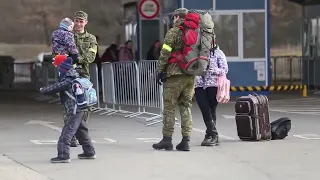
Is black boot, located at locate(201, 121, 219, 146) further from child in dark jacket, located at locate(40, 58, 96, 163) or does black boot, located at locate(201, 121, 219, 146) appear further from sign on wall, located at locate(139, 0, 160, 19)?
sign on wall, located at locate(139, 0, 160, 19)

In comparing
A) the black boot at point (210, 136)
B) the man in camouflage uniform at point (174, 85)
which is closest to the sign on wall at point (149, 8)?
the black boot at point (210, 136)

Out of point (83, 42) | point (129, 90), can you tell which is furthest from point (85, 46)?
point (129, 90)

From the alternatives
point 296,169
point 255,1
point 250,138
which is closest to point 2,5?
point 255,1

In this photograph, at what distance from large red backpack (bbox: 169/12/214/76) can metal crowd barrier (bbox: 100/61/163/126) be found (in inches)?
159

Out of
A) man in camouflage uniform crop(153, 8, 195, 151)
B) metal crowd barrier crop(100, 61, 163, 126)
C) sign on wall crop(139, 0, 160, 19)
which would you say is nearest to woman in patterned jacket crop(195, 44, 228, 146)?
man in camouflage uniform crop(153, 8, 195, 151)

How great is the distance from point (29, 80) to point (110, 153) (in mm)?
18274

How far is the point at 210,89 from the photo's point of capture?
1038 cm

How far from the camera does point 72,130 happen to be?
29.2 ft

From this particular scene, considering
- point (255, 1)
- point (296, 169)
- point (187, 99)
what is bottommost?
point (296, 169)

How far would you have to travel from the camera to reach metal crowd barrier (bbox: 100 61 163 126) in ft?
45.9

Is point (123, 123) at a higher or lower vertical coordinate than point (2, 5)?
lower

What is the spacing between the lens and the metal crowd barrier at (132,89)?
551 inches

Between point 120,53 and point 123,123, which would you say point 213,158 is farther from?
point 120,53

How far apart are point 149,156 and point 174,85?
1.04m
